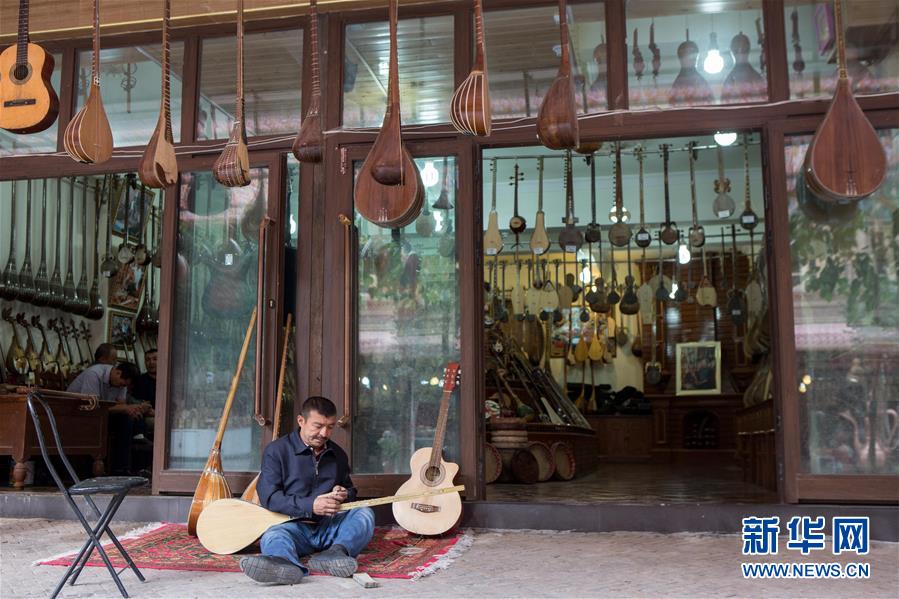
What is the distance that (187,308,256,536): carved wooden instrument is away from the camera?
16.8ft

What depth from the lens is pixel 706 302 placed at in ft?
40.0

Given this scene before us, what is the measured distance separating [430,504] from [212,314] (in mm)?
1965

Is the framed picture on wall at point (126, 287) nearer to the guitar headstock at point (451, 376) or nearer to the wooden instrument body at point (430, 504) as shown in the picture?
the guitar headstock at point (451, 376)

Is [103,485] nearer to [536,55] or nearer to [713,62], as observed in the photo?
[536,55]

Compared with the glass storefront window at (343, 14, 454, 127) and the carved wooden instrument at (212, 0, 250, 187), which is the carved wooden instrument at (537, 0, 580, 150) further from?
the carved wooden instrument at (212, 0, 250, 187)

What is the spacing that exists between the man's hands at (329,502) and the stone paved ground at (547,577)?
11.0 inches

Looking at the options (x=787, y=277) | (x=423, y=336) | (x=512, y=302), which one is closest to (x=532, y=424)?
(x=423, y=336)

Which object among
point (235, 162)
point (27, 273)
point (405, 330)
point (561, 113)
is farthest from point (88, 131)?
point (27, 273)

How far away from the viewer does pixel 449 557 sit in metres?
4.43

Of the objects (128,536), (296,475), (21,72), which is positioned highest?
(21,72)

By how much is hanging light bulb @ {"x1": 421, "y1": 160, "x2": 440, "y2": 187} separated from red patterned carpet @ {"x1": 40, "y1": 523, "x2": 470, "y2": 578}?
210 cm

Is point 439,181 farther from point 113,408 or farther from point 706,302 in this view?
point 706,302

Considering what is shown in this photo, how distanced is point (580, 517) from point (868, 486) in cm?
156

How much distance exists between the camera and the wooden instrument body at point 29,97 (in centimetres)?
498
